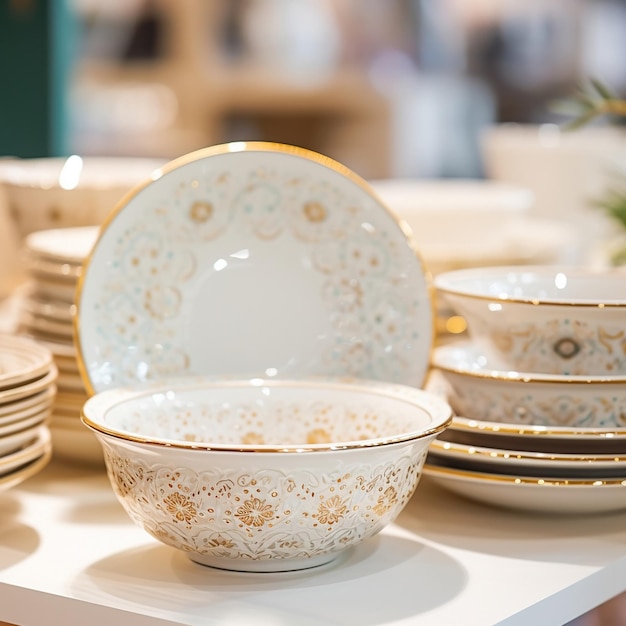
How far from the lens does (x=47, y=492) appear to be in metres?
0.85

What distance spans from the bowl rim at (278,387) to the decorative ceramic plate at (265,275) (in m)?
0.06

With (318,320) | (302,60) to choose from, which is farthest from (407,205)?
(302,60)

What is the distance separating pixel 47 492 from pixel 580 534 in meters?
0.39

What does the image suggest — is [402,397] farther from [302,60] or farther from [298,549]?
[302,60]

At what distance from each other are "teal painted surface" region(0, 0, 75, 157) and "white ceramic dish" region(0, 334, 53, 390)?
1571 millimetres

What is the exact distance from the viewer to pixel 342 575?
0.69 meters

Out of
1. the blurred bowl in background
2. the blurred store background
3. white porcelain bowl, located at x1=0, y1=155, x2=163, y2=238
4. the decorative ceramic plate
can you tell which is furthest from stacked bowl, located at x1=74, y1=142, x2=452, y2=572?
the blurred store background

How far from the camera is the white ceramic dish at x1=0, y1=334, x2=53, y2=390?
2.50 feet

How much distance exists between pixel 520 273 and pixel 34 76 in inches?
64.8

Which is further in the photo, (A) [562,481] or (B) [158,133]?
(B) [158,133]

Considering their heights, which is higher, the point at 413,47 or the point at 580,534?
the point at 413,47

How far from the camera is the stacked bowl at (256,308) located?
0.79 meters

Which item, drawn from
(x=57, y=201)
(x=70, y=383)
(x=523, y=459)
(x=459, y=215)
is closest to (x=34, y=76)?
(x=57, y=201)

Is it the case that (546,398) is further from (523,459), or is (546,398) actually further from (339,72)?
(339,72)
